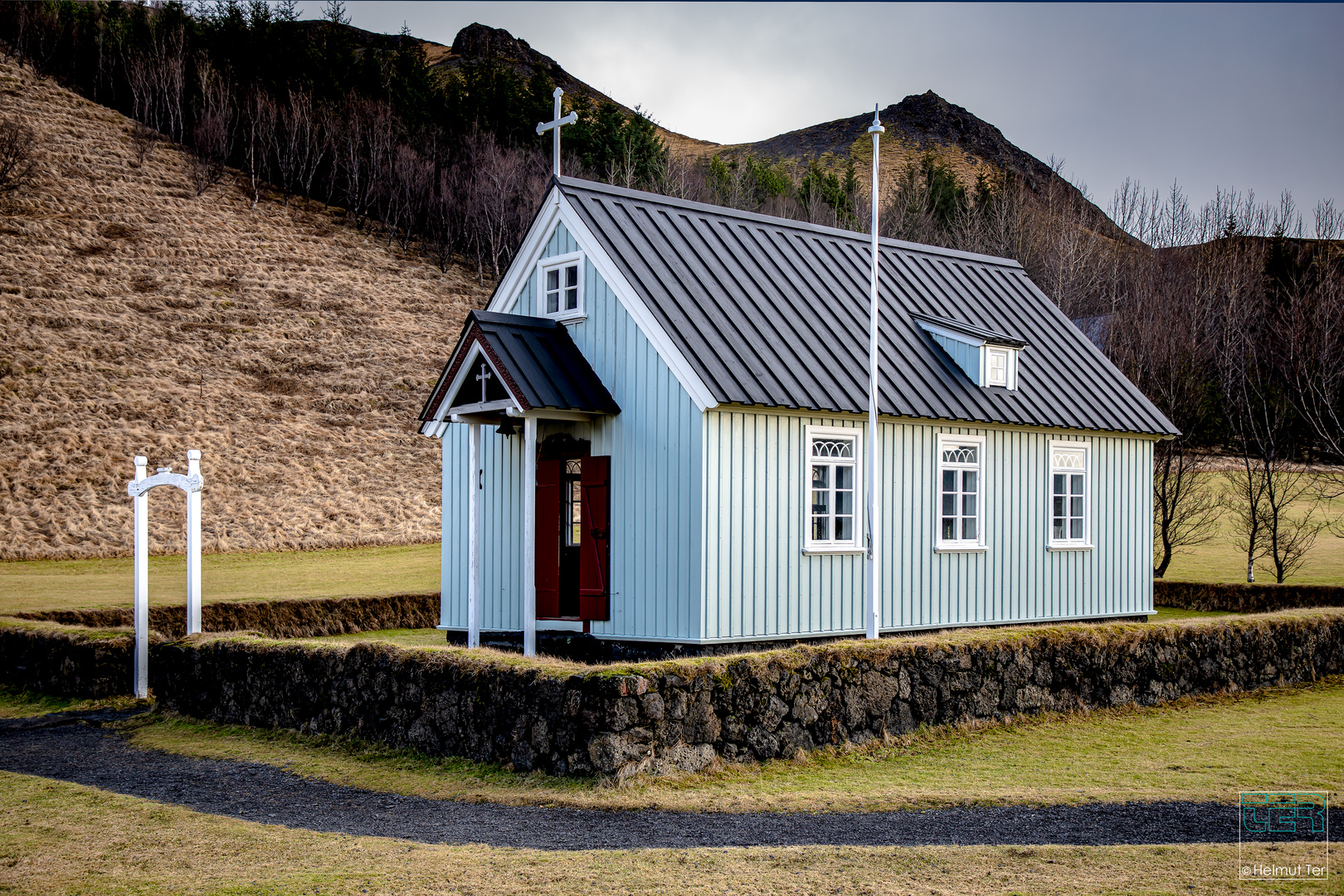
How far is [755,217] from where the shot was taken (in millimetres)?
20656

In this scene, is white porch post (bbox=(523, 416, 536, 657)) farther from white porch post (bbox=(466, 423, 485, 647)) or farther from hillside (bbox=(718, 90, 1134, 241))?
hillside (bbox=(718, 90, 1134, 241))

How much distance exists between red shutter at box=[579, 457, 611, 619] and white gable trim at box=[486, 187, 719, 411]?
2.03 meters

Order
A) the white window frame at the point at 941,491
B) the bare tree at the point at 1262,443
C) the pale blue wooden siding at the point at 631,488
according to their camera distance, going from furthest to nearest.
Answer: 1. the bare tree at the point at 1262,443
2. the white window frame at the point at 941,491
3. the pale blue wooden siding at the point at 631,488

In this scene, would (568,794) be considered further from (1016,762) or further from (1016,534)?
(1016,534)

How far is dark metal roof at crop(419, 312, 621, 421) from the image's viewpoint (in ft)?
53.7

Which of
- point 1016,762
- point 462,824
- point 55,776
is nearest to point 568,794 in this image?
point 462,824

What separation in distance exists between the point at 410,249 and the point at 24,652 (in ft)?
183

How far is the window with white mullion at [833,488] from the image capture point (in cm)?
1723

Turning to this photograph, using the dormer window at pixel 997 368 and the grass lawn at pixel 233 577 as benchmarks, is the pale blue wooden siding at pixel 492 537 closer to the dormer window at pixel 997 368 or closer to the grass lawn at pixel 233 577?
the grass lawn at pixel 233 577

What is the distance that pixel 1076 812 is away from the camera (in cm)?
964

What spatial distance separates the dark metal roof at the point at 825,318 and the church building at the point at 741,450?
0.19 ft

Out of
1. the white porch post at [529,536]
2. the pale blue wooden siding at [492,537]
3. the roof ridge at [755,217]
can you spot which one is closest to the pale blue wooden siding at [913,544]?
the white porch post at [529,536]

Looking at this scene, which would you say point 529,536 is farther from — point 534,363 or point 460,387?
point 460,387

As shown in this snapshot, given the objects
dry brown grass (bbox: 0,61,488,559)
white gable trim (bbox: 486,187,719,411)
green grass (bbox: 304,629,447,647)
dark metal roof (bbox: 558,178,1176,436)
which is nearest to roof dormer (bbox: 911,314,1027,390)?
dark metal roof (bbox: 558,178,1176,436)
